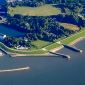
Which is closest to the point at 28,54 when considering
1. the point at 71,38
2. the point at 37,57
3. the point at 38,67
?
the point at 37,57

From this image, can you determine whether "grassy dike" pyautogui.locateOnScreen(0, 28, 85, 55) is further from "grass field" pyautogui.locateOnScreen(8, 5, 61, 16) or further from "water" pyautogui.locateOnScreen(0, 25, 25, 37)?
"grass field" pyautogui.locateOnScreen(8, 5, 61, 16)

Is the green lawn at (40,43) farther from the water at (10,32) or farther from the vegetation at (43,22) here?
the water at (10,32)

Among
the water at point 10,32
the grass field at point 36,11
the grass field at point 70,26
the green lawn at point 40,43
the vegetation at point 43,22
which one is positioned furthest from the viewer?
the grass field at point 36,11

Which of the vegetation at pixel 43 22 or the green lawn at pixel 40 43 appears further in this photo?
the vegetation at pixel 43 22

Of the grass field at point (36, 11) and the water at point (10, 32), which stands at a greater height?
the grass field at point (36, 11)

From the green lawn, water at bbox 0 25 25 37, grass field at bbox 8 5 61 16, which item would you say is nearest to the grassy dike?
the green lawn

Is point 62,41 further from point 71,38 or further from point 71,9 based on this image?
point 71,9

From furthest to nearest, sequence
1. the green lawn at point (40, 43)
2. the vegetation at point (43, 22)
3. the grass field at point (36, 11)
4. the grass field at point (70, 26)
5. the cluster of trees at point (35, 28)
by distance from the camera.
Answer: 1. the grass field at point (36, 11)
2. the grass field at point (70, 26)
3. the cluster of trees at point (35, 28)
4. the vegetation at point (43, 22)
5. the green lawn at point (40, 43)

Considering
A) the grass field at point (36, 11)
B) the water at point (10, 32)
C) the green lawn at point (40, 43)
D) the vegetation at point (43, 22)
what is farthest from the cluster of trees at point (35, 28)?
the grass field at point (36, 11)

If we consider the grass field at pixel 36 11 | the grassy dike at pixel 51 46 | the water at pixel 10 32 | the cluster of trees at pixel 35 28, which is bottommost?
the grassy dike at pixel 51 46

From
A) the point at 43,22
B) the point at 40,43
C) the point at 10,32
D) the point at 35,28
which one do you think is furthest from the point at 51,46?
the point at 43,22
